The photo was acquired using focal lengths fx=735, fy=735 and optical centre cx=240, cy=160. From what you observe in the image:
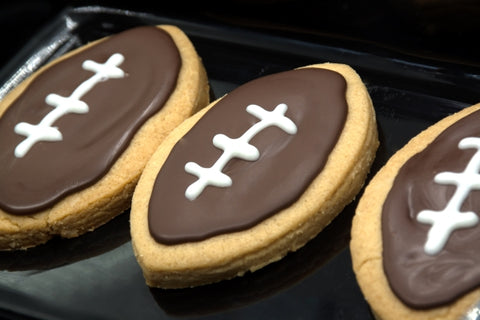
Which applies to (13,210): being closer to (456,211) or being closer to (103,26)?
(103,26)

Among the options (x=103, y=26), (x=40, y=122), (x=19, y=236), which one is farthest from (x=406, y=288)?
(x=103, y=26)

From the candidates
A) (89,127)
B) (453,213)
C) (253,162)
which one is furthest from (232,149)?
(453,213)

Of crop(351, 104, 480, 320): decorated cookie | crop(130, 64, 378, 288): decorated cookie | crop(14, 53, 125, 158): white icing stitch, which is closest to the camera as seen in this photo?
crop(351, 104, 480, 320): decorated cookie

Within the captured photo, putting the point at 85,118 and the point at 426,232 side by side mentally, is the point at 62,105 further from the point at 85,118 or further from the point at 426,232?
the point at 426,232

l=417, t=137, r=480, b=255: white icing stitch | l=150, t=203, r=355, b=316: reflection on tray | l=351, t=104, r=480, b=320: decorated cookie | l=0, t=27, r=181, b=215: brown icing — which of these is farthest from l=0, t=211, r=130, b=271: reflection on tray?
l=417, t=137, r=480, b=255: white icing stitch

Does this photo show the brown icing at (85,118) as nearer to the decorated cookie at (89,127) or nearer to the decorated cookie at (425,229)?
the decorated cookie at (89,127)

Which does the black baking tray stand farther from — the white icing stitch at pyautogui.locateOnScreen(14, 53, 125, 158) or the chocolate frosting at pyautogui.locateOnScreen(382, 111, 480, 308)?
the white icing stitch at pyautogui.locateOnScreen(14, 53, 125, 158)

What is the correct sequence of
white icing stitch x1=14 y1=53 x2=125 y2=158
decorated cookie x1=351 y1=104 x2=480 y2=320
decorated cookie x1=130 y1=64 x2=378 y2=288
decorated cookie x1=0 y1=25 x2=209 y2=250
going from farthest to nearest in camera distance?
white icing stitch x1=14 y1=53 x2=125 y2=158
decorated cookie x1=0 y1=25 x2=209 y2=250
decorated cookie x1=130 y1=64 x2=378 y2=288
decorated cookie x1=351 y1=104 x2=480 y2=320
